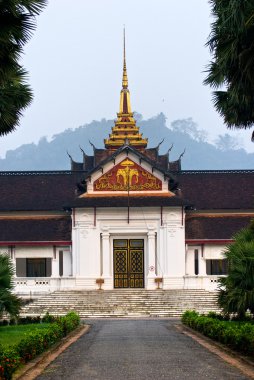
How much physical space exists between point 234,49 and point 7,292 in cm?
1300

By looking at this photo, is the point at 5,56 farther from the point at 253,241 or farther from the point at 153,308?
the point at 153,308

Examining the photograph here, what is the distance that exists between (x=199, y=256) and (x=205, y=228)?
5.68ft

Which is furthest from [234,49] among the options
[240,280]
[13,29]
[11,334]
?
[11,334]

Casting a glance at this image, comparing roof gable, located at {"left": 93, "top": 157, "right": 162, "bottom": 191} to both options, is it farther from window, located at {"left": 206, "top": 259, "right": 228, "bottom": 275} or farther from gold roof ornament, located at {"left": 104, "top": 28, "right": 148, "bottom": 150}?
gold roof ornament, located at {"left": 104, "top": 28, "right": 148, "bottom": 150}

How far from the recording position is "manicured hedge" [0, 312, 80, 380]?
19.9m

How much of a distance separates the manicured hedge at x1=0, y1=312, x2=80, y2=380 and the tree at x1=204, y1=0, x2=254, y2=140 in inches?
325

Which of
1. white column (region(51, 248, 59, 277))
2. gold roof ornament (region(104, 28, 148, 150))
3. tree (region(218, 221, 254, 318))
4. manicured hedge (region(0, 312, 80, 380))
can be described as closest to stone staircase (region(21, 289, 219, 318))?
white column (region(51, 248, 59, 277))

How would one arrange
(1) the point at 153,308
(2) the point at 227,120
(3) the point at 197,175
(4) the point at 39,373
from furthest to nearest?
1. (3) the point at 197,175
2. (1) the point at 153,308
3. (2) the point at 227,120
4. (4) the point at 39,373

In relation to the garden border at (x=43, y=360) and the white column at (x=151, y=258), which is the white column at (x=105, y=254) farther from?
the garden border at (x=43, y=360)

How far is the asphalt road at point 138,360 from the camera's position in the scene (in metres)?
20.9

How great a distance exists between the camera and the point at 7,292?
112ft

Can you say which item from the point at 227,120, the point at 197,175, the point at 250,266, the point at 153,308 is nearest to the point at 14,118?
the point at 227,120

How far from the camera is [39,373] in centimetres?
2189

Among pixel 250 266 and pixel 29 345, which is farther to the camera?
pixel 250 266
